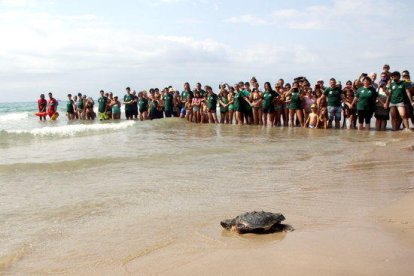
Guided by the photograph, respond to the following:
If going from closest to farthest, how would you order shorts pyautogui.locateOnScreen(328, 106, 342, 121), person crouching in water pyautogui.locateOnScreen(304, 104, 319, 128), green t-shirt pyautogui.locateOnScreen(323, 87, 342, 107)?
1. green t-shirt pyautogui.locateOnScreen(323, 87, 342, 107)
2. shorts pyautogui.locateOnScreen(328, 106, 342, 121)
3. person crouching in water pyautogui.locateOnScreen(304, 104, 319, 128)

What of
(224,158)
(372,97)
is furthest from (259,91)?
(224,158)

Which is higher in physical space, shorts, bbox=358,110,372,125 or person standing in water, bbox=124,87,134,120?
person standing in water, bbox=124,87,134,120

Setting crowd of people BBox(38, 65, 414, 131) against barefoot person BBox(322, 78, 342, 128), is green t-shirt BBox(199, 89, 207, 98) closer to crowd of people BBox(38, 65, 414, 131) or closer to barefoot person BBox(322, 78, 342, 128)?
crowd of people BBox(38, 65, 414, 131)

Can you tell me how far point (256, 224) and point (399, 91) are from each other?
1007 centimetres

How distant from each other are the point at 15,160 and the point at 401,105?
33.4ft

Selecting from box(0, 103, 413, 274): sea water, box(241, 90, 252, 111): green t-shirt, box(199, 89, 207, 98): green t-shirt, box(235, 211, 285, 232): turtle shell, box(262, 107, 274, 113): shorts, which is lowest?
box(0, 103, 413, 274): sea water

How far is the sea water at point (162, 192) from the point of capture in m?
3.91

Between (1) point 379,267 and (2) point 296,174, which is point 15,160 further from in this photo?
(1) point 379,267

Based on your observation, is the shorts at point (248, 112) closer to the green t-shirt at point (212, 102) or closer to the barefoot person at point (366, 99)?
the green t-shirt at point (212, 102)

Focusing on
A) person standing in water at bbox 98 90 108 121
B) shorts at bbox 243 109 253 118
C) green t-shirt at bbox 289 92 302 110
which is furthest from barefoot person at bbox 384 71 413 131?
person standing in water at bbox 98 90 108 121

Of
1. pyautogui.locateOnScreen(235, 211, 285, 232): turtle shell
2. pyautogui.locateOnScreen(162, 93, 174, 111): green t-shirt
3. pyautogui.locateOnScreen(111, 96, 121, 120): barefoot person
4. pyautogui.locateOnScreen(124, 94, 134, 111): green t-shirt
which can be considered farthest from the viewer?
pyautogui.locateOnScreen(111, 96, 121, 120): barefoot person

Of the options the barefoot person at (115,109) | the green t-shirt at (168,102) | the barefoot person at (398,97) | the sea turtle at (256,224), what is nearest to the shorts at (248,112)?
the green t-shirt at (168,102)

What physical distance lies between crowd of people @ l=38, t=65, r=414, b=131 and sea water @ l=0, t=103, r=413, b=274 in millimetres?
1938

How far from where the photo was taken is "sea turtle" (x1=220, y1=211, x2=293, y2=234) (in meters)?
3.90
